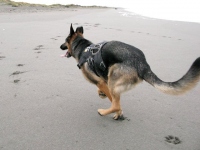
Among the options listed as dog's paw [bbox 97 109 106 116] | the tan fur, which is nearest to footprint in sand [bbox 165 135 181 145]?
the tan fur

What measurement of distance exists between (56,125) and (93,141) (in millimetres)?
590

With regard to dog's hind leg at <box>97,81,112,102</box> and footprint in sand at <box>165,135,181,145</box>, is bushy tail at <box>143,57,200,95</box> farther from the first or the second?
dog's hind leg at <box>97,81,112,102</box>

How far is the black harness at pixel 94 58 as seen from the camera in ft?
10.7

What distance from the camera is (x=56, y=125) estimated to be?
117 inches

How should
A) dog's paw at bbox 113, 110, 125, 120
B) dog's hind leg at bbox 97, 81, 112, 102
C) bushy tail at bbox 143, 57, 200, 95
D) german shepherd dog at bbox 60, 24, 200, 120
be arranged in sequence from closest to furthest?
1. bushy tail at bbox 143, 57, 200, 95
2. german shepherd dog at bbox 60, 24, 200, 120
3. dog's paw at bbox 113, 110, 125, 120
4. dog's hind leg at bbox 97, 81, 112, 102

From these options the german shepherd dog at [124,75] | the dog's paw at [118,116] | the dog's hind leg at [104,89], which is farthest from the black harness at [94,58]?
the dog's paw at [118,116]

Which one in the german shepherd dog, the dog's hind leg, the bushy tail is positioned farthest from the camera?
the dog's hind leg

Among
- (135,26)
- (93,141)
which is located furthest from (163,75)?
(135,26)

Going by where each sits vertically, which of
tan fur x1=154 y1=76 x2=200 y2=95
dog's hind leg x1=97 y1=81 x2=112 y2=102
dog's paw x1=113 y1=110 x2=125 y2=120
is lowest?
dog's paw x1=113 y1=110 x2=125 y2=120

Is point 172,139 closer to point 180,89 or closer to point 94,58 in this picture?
point 180,89

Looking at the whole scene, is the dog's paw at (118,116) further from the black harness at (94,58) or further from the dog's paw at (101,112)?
the black harness at (94,58)

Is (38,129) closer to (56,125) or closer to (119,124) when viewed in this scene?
(56,125)

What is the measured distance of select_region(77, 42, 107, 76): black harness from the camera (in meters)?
3.26

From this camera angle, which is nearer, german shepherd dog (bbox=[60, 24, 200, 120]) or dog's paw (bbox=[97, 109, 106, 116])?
german shepherd dog (bbox=[60, 24, 200, 120])
